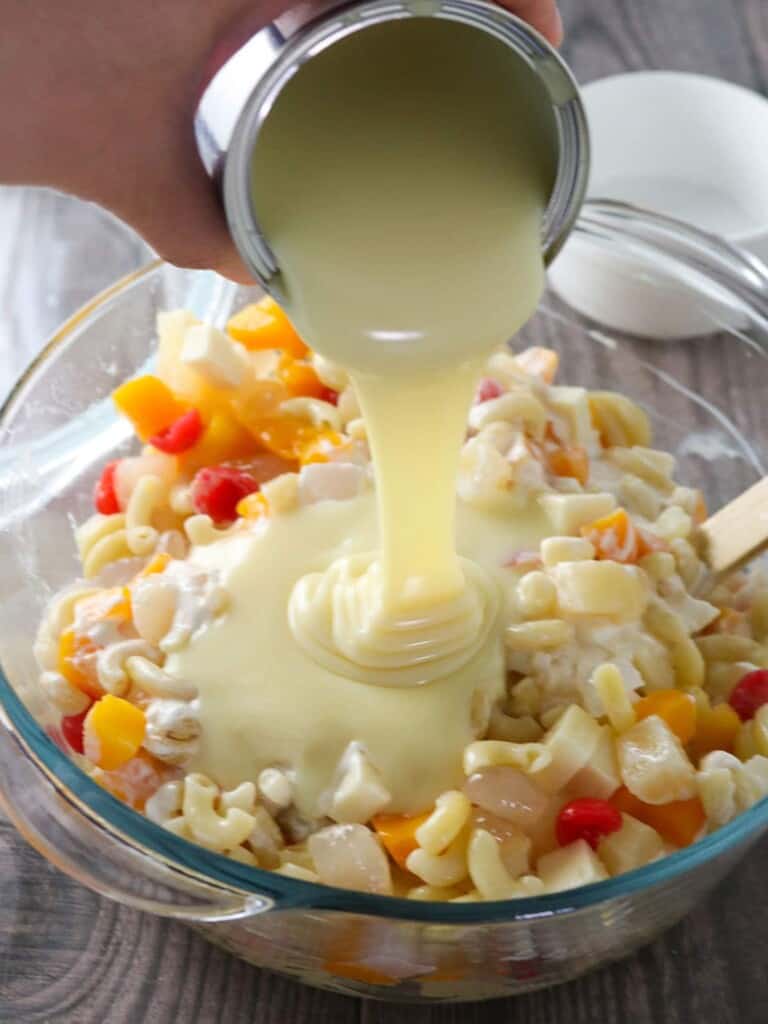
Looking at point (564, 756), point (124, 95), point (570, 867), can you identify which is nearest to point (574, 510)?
point (564, 756)

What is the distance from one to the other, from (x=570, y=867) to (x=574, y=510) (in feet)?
1.66

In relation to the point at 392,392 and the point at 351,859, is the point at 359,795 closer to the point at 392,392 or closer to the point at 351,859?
the point at 351,859

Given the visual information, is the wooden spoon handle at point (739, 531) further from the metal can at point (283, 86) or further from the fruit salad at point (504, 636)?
the metal can at point (283, 86)

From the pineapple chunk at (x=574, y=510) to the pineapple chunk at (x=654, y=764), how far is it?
0.32 metres

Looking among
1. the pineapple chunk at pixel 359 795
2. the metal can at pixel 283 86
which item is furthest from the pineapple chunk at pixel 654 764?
the metal can at pixel 283 86

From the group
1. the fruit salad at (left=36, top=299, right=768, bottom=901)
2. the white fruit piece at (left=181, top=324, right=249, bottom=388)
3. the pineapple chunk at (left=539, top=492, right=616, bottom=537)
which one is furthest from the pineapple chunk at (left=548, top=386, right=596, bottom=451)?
the white fruit piece at (left=181, top=324, right=249, bottom=388)

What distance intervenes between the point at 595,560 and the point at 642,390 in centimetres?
61

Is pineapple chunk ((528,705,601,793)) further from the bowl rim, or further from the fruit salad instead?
the bowl rim

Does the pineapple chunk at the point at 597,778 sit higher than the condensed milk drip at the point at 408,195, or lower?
lower

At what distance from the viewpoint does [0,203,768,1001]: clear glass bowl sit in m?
1.33

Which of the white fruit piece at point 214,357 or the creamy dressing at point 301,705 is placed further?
the white fruit piece at point 214,357

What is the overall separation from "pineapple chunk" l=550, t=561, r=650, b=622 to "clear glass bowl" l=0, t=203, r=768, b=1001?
13.4 inches

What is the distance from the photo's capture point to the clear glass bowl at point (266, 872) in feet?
4.36

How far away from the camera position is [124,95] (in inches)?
50.8
